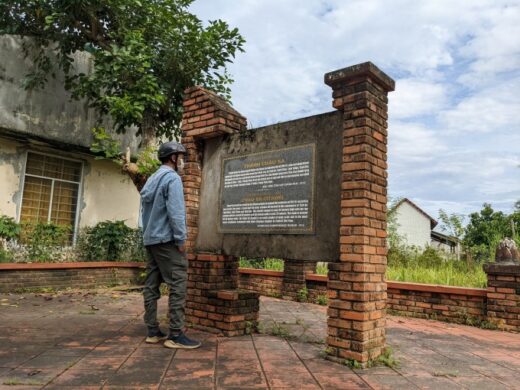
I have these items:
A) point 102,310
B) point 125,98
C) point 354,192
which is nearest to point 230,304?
point 354,192

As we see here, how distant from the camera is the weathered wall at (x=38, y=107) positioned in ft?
31.1

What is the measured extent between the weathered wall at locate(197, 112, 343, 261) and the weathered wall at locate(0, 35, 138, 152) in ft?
20.6

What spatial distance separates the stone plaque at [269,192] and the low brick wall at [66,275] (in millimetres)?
5361

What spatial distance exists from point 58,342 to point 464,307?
227 inches

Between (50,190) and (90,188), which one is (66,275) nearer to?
A: (50,190)

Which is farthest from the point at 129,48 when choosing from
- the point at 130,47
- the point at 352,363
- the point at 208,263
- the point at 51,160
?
the point at 352,363

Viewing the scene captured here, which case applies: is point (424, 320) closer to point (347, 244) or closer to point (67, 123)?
point (347, 244)

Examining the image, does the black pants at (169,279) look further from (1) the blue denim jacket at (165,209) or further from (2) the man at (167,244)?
(1) the blue denim jacket at (165,209)

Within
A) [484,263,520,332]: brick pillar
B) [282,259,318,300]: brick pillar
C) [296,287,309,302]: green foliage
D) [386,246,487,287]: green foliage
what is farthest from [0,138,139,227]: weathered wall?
[484,263,520,332]: brick pillar

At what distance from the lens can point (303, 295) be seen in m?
8.44

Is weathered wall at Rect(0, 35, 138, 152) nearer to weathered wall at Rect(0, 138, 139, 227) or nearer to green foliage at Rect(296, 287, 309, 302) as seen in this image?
weathered wall at Rect(0, 138, 139, 227)

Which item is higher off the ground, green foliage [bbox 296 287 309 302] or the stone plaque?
the stone plaque

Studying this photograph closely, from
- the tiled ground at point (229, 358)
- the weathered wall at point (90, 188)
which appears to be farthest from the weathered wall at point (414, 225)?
the tiled ground at point (229, 358)

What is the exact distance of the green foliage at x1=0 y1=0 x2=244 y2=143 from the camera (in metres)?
8.81
